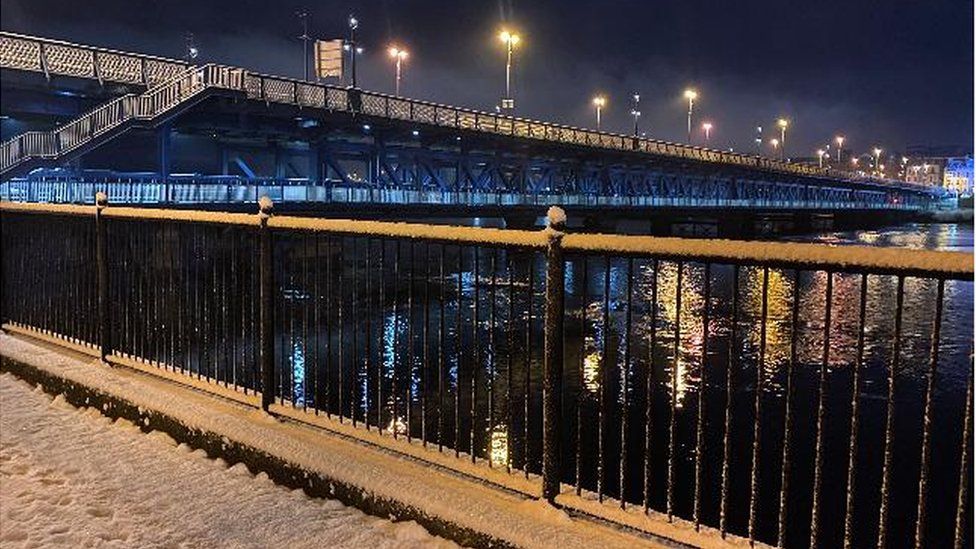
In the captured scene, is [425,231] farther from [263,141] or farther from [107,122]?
[263,141]

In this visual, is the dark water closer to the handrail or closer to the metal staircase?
the metal staircase

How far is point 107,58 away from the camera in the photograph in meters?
36.2

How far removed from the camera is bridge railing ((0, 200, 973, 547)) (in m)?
3.51

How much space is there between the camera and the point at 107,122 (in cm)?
3316

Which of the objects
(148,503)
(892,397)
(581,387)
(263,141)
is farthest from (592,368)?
(263,141)

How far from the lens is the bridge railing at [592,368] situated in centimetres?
351

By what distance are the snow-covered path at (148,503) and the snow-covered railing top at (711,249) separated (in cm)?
159

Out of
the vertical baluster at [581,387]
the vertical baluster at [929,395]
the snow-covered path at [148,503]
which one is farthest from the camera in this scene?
the snow-covered path at [148,503]

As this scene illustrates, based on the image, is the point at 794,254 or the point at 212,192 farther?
the point at 212,192

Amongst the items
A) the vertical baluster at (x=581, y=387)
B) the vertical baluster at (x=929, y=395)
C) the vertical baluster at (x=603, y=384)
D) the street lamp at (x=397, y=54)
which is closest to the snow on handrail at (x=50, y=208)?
the vertical baluster at (x=581, y=387)

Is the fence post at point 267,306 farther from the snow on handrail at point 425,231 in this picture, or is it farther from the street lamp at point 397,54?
the street lamp at point 397,54

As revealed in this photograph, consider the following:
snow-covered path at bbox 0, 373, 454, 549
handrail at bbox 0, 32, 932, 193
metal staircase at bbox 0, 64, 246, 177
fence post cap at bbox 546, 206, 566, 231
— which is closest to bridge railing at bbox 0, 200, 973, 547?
fence post cap at bbox 546, 206, 566, 231

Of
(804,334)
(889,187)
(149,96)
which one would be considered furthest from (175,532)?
(889,187)

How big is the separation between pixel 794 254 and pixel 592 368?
10995 millimetres
